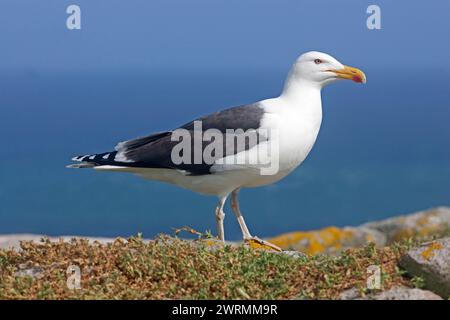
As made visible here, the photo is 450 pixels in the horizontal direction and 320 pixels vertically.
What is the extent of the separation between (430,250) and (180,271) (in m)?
2.12

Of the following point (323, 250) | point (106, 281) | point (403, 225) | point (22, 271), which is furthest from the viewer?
point (403, 225)

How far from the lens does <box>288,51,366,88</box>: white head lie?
10172 mm

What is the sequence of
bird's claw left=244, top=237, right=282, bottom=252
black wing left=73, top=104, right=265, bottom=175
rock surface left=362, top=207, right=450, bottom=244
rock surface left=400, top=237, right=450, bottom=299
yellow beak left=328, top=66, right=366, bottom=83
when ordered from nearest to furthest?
rock surface left=400, top=237, right=450, bottom=299
bird's claw left=244, top=237, right=282, bottom=252
black wing left=73, top=104, right=265, bottom=175
yellow beak left=328, top=66, right=366, bottom=83
rock surface left=362, top=207, right=450, bottom=244

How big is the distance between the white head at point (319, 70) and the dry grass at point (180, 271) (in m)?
2.87

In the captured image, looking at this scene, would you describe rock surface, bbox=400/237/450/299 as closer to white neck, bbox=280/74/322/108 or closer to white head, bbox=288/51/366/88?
white neck, bbox=280/74/322/108

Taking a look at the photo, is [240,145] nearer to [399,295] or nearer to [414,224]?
[399,295]

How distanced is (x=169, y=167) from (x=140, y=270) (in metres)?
2.83

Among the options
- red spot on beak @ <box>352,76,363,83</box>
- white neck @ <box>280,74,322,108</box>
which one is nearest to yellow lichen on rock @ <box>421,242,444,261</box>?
white neck @ <box>280,74,322,108</box>

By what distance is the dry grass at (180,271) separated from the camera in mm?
6922

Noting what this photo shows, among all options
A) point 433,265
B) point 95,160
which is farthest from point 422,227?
point 433,265

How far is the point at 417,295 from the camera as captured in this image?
664 cm

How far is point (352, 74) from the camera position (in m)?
10.1
